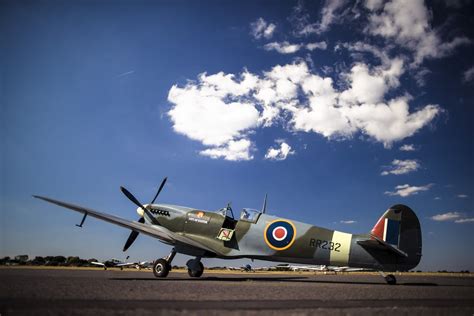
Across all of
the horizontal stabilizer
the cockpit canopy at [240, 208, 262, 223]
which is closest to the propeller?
the cockpit canopy at [240, 208, 262, 223]

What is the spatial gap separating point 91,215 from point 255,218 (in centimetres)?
565

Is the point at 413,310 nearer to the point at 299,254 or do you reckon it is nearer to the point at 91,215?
the point at 299,254

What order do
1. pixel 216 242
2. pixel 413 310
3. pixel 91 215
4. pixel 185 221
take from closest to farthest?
1. pixel 413 310
2. pixel 91 215
3. pixel 216 242
4. pixel 185 221

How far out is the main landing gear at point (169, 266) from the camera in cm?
1140

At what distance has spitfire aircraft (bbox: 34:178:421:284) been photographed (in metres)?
9.79

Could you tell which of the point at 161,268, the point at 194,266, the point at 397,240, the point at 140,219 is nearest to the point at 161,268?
the point at 161,268

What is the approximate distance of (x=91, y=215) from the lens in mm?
11109

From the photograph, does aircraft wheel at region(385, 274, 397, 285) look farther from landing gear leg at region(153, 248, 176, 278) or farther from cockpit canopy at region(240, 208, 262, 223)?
landing gear leg at region(153, 248, 176, 278)

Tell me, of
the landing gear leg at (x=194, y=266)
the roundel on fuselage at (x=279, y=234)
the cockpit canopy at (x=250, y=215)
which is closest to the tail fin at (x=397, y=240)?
the roundel on fuselage at (x=279, y=234)

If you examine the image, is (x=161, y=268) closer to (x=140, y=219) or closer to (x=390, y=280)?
(x=140, y=219)

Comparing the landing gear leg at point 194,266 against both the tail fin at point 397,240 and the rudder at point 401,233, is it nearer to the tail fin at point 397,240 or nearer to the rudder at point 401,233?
the tail fin at point 397,240

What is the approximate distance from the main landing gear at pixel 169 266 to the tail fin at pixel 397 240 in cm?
607

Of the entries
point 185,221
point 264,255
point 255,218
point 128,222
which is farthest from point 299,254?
point 128,222

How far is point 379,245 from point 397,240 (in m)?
0.78
